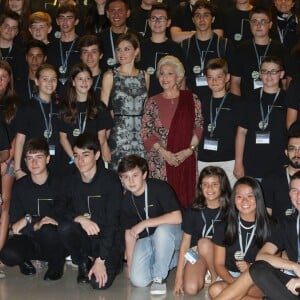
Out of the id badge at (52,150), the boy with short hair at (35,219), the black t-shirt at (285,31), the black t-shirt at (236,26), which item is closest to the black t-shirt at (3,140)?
the boy with short hair at (35,219)

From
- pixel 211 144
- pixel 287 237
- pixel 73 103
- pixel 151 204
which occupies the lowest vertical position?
pixel 287 237

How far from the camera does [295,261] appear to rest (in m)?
5.34

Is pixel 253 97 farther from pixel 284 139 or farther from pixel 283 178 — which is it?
pixel 283 178

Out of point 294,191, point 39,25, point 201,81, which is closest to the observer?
point 294,191

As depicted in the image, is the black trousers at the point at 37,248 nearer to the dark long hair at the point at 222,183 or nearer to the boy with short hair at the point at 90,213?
the boy with short hair at the point at 90,213

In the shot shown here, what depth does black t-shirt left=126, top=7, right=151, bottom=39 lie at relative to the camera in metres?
7.80

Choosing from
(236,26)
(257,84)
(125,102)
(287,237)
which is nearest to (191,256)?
(287,237)

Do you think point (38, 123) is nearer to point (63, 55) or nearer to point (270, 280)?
point (63, 55)

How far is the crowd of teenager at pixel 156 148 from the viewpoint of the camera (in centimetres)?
575

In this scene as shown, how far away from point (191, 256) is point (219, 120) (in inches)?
52.7

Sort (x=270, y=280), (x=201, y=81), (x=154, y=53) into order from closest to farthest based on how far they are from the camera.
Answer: (x=270, y=280), (x=201, y=81), (x=154, y=53)

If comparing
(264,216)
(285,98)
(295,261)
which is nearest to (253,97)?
(285,98)

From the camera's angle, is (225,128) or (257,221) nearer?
(257,221)

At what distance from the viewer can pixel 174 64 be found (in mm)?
6660
